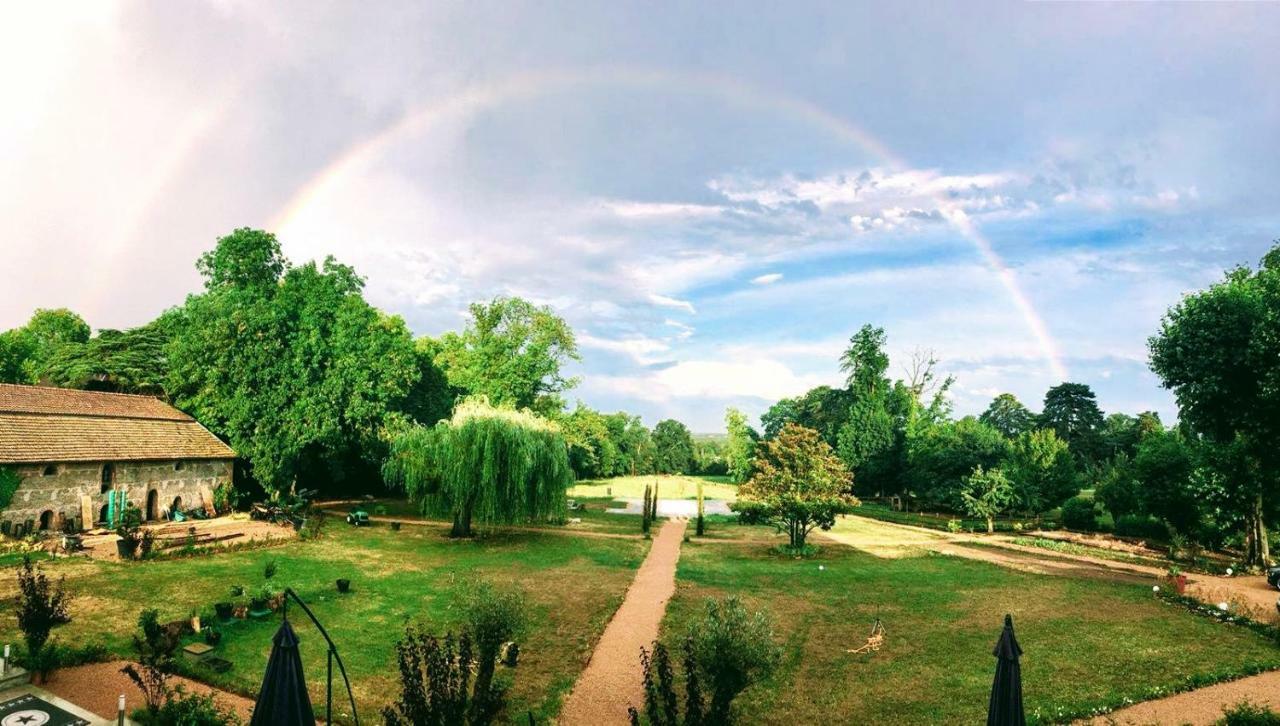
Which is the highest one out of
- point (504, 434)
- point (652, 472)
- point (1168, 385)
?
point (1168, 385)

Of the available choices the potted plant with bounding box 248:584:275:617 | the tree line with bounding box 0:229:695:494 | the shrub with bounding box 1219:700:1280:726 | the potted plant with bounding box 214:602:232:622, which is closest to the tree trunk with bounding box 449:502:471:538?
the tree line with bounding box 0:229:695:494

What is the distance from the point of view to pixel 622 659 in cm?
1389

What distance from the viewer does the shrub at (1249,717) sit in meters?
10.4

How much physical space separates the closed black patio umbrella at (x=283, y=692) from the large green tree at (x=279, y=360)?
89.2 ft

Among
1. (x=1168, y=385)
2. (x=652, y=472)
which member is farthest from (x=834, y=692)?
(x=652, y=472)

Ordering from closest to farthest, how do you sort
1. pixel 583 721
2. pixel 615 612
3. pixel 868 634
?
pixel 583 721, pixel 868 634, pixel 615 612

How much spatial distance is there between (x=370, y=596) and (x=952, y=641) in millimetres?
16031

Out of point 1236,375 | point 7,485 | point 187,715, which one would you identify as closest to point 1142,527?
point 1236,375

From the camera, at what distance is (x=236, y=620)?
14945 millimetres

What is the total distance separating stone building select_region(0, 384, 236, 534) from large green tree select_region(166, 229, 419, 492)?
219 cm

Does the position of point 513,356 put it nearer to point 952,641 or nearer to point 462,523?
point 462,523

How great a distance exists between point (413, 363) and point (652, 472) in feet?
252

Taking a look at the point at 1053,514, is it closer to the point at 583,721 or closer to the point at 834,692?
the point at 834,692

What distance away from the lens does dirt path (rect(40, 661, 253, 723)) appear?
1059 cm
